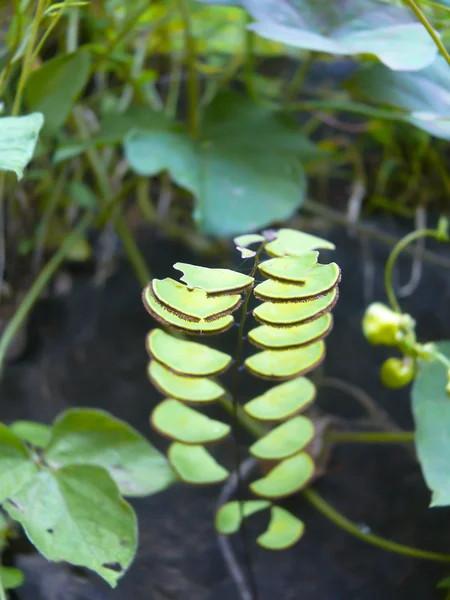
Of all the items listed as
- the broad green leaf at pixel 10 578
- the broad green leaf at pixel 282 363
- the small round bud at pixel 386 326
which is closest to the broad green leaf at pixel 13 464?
the broad green leaf at pixel 10 578

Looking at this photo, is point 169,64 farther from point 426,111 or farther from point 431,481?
point 431,481

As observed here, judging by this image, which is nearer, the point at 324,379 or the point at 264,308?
the point at 264,308

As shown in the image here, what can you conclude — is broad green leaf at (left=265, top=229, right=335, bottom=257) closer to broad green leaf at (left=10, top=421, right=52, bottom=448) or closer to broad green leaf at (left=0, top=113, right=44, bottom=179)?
broad green leaf at (left=0, top=113, right=44, bottom=179)

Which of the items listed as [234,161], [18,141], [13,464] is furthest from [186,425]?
[234,161]

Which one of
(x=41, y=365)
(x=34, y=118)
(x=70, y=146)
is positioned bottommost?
(x=41, y=365)

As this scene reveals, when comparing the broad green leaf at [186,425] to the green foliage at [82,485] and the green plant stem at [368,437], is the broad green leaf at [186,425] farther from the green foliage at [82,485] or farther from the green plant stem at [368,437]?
the green plant stem at [368,437]

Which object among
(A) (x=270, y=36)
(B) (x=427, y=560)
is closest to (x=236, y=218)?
(A) (x=270, y=36)

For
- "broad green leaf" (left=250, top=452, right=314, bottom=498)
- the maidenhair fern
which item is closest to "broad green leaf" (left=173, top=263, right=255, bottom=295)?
the maidenhair fern
